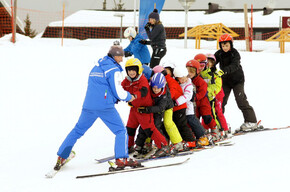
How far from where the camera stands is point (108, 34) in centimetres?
3103

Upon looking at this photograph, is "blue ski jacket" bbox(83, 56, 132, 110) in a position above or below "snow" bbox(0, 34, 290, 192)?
above

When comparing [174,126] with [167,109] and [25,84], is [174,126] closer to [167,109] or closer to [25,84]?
[167,109]

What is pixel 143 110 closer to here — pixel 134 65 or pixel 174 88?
pixel 134 65

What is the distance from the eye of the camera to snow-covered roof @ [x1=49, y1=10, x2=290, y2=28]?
92.0ft

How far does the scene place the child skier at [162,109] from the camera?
5562mm

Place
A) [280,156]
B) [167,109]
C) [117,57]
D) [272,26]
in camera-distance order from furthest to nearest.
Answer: [272,26]
[167,109]
[280,156]
[117,57]

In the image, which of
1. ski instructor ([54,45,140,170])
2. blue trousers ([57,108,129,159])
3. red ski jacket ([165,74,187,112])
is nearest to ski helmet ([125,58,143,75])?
ski instructor ([54,45,140,170])

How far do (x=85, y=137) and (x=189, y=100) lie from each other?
Result: 7.54 ft

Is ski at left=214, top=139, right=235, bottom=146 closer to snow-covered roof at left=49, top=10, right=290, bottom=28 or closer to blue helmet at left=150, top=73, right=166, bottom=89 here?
blue helmet at left=150, top=73, right=166, bottom=89

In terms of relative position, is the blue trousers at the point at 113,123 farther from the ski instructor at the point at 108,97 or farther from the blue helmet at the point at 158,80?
the blue helmet at the point at 158,80

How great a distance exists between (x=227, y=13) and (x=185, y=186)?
2784 centimetres

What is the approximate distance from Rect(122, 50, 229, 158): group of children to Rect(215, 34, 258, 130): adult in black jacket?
2.02 feet

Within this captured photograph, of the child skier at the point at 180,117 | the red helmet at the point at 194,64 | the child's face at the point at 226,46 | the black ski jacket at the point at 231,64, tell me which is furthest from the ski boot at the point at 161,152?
the child's face at the point at 226,46

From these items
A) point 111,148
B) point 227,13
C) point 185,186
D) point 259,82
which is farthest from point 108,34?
point 185,186
